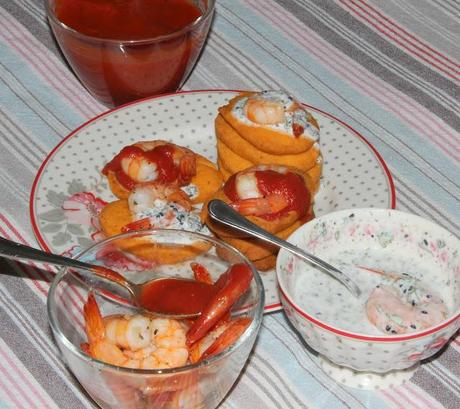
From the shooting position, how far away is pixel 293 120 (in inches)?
79.4

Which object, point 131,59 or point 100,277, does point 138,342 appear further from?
point 131,59

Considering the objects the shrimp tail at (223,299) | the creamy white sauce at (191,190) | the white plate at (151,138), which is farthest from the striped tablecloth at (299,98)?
the creamy white sauce at (191,190)

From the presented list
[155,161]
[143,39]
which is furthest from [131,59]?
[155,161]

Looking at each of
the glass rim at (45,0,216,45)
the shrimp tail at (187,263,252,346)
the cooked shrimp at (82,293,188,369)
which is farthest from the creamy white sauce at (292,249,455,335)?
the glass rim at (45,0,216,45)

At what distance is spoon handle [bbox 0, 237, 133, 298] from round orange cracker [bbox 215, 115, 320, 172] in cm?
45

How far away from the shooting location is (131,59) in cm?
223

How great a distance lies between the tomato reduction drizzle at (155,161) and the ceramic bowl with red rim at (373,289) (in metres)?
0.41

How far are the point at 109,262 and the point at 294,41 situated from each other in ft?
3.46

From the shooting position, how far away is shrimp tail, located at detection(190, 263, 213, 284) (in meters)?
1.74

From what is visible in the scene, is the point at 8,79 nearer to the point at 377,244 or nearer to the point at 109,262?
the point at 109,262

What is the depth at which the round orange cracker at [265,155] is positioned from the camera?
79.5 inches

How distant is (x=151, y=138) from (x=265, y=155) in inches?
12.7

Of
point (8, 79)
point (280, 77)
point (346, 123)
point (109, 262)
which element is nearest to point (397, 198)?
point (346, 123)

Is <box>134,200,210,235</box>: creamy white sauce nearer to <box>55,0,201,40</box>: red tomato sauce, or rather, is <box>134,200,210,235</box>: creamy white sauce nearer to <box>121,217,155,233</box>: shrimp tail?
<box>121,217,155,233</box>: shrimp tail
